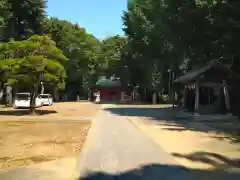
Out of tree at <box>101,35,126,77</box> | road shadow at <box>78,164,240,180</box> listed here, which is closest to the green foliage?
tree at <box>101,35,126,77</box>

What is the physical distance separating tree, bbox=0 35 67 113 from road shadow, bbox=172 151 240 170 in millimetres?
20998

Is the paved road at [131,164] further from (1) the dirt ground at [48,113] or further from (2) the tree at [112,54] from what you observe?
(2) the tree at [112,54]

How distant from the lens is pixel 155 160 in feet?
36.6

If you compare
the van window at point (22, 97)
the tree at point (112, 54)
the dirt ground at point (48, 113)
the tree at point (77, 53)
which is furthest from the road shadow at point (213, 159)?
the tree at point (112, 54)

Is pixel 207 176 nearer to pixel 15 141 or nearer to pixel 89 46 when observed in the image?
pixel 15 141

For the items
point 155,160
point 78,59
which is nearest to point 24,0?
point 78,59

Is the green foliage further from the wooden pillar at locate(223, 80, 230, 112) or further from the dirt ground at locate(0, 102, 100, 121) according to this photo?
the dirt ground at locate(0, 102, 100, 121)

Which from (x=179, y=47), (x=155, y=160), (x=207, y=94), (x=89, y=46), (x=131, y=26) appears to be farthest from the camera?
(x=89, y=46)

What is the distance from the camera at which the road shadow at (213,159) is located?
35.0 feet

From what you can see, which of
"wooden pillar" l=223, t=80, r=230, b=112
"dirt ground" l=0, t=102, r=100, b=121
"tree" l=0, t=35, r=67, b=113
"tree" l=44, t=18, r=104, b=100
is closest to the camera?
"tree" l=0, t=35, r=67, b=113

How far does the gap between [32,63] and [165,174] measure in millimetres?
23632

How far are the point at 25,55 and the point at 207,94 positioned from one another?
1625 centimetres

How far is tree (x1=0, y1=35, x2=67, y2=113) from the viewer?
3120cm

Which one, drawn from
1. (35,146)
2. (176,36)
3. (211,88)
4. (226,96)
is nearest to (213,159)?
(35,146)
